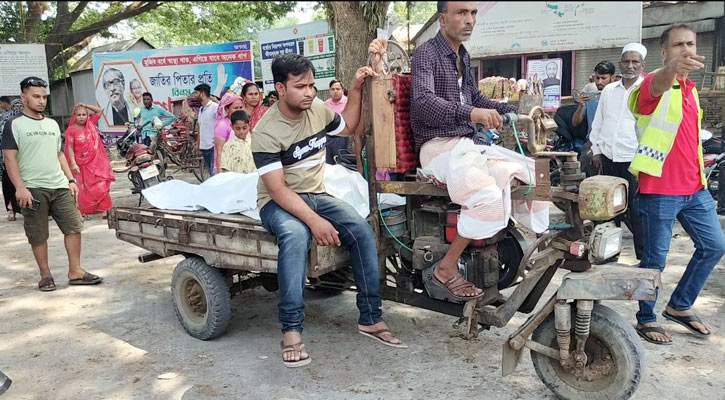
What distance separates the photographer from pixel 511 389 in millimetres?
3096

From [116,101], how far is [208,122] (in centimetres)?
1111

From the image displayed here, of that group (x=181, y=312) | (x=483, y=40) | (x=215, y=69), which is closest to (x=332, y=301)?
(x=181, y=312)

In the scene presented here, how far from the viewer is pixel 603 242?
2814 mm

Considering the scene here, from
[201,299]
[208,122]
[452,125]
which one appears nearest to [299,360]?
[201,299]

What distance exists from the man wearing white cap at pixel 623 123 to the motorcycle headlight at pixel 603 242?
80.4 inches

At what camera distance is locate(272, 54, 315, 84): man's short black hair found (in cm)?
325

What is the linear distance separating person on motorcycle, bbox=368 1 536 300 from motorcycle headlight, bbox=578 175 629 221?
1.26 feet

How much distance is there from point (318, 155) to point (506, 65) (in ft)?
35.5

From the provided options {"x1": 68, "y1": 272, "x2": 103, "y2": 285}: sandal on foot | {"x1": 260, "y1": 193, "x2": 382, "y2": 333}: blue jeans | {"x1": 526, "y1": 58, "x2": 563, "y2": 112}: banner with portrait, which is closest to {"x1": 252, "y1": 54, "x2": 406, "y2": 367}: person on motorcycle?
{"x1": 260, "y1": 193, "x2": 382, "y2": 333}: blue jeans

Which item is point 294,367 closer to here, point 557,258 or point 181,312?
point 181,312

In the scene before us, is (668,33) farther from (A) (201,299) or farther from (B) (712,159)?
(B) (712,159)

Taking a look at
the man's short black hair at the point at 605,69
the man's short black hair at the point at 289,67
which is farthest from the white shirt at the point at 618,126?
the man's short black hair at the point at 289,67

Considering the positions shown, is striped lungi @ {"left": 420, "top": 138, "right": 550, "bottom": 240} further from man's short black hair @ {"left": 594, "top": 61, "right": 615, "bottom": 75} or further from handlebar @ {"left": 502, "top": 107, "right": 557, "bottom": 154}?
man's short black hair @ {"left": 594, "top": 61, "right": 615, "bottom": 75}

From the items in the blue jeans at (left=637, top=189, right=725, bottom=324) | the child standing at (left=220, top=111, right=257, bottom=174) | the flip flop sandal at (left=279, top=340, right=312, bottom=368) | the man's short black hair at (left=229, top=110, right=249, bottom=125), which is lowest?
the flip flop sandal at (left=279, top=340, right=312, bottom=368)
